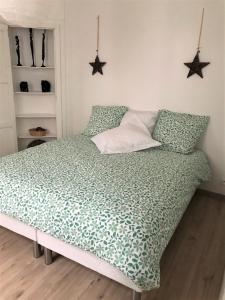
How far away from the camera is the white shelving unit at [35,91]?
10.9ft

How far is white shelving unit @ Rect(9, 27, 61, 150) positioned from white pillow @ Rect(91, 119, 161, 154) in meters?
1.17

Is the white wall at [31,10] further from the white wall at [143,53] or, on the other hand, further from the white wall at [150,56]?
the white wall at [150,56]

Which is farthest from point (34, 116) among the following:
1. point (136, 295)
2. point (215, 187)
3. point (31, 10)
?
point (136, 295)

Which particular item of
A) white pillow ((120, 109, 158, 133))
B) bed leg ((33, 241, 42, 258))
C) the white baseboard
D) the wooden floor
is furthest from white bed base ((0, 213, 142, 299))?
the white baseboard

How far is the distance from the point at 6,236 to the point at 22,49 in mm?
2515

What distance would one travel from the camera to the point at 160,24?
2.72 meters

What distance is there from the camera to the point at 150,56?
285 centimetres

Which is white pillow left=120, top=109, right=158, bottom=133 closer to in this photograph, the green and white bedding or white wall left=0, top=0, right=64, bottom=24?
the green and white bedding

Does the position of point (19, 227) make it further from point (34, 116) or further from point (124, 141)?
point (34, 116)

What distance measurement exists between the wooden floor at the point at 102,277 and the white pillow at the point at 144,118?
48.1 inches

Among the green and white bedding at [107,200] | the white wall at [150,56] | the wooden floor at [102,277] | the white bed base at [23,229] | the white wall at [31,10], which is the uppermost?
the white wall at [31,10]

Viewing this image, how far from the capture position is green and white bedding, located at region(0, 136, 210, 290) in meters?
1.30

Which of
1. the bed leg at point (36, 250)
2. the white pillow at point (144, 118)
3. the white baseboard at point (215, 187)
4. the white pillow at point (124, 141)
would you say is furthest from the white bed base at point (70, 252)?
the white baseboard at point (215, 187)

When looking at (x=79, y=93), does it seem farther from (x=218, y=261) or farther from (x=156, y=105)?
(x=218, y=261)
